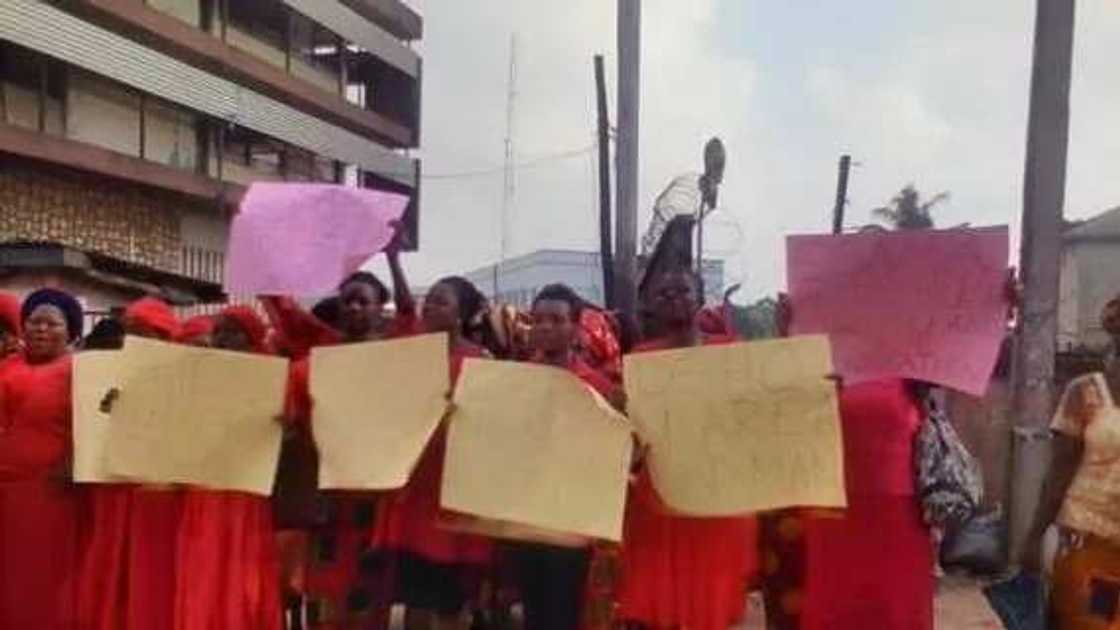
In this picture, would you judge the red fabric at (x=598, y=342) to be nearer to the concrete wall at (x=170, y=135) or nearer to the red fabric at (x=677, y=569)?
the red fabric at (x=677, y=569)

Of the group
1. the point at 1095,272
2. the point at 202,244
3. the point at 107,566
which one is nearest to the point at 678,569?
the point at 107,566

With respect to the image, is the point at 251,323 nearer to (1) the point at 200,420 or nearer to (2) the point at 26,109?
(1) the point at 200,420

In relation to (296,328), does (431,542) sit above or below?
below

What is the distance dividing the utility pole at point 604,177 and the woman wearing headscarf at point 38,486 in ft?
24.2

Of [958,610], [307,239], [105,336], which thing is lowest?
[958,610]

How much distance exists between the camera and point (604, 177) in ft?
41.8

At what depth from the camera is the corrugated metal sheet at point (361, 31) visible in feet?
99.6

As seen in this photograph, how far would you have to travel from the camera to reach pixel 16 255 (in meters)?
14.4

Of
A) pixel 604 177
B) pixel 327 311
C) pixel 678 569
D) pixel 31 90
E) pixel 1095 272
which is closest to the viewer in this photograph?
pixel 678 569

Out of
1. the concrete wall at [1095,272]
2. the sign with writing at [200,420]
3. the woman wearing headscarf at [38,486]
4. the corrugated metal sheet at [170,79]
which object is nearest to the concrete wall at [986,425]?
the sign with writing at [200,420]

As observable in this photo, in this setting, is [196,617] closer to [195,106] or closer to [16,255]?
[16,255]

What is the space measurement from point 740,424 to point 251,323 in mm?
1773

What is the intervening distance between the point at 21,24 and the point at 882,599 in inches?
736

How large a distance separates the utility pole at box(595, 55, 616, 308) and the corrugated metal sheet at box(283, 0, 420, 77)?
57.0ft
